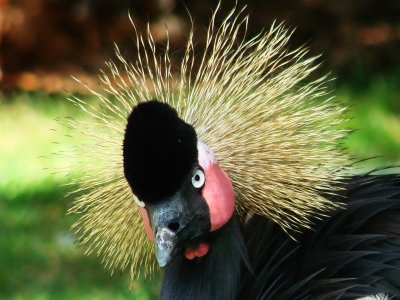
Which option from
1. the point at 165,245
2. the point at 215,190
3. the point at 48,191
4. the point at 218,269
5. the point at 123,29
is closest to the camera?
the point at 165,245

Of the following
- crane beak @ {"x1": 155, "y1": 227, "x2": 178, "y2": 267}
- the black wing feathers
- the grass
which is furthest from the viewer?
the grass

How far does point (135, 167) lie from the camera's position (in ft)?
6.72

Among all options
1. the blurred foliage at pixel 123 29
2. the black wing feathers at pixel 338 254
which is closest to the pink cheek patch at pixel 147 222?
the black wing feathers at pixel 338 254

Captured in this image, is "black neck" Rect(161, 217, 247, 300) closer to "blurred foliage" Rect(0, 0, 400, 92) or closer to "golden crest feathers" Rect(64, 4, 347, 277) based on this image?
"golden crest feathers" Rect(64, 4, 347, 277)

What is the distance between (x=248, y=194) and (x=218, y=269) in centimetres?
18

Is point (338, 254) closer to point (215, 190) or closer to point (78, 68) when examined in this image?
point (215, 190)

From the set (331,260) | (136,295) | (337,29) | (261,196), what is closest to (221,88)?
(261,196)

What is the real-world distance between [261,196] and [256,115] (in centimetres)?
18

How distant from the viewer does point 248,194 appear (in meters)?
2.29

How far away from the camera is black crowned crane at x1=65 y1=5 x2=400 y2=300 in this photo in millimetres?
2207

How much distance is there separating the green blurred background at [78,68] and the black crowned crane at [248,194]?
138 centimetres

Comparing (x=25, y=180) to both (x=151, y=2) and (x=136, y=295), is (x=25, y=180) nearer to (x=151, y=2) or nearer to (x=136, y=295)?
Answer: (x=136, y=295)

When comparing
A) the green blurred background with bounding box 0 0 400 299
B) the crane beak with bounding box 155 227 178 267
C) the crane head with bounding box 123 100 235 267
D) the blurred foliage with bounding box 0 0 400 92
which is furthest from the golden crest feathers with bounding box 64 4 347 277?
the blurred foliage with bounding box 0 0 400 92

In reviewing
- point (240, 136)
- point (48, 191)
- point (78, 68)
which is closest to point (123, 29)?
point (78, 68)
